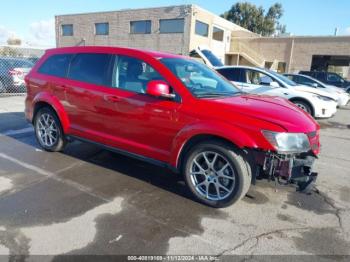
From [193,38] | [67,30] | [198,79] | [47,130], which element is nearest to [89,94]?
[47,130]

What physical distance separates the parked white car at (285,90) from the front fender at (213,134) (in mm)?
6010

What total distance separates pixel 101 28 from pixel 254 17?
34291mm

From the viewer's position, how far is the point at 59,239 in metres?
2.76

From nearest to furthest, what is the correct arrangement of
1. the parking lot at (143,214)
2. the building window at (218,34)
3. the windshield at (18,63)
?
1. the parking lot at (143,214)
2. the windshield at (18,63)
3. the building window at (218,34)

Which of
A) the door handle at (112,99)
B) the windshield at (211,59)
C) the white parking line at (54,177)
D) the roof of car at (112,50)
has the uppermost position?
the windshield at (211,59)

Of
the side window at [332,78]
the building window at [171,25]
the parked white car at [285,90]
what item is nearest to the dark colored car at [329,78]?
the side window at [332,78]

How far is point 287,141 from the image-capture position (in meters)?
3.06

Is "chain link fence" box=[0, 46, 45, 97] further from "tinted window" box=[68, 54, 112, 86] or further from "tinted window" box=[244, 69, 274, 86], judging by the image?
"tinted window" box=[244, 69, 274, 86]

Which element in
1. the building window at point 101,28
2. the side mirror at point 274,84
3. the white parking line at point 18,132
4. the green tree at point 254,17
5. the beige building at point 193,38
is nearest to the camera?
the white parking line at point 18,132

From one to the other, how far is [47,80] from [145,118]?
2.29 metres

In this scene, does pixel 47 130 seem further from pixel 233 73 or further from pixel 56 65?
pixel 233 73

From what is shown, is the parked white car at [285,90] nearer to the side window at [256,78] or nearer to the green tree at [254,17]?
the side window at [256,78]

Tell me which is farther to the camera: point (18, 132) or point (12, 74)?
point (12, 74)

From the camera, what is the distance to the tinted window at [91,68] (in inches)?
167
